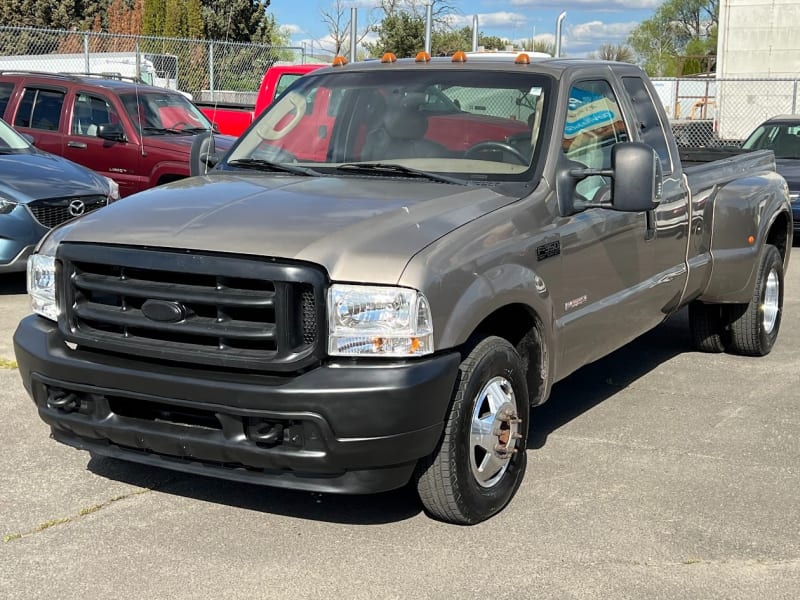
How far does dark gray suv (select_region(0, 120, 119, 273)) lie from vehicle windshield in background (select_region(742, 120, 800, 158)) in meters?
8.74

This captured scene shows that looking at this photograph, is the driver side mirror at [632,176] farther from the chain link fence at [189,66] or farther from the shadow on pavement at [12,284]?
the chain link fence at [189,66]

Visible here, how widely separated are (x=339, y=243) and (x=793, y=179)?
10.5m

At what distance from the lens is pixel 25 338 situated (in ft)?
14.5

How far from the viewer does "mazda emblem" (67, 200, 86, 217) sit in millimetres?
9304

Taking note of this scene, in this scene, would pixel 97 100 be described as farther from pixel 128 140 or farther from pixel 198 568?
pixel 198 568

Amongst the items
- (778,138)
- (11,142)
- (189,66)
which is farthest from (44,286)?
(189,66)

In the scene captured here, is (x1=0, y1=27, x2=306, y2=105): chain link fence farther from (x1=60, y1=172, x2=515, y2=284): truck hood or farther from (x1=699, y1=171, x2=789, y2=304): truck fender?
(x1=60, y1=172, x2=515, y2=284): truck hood

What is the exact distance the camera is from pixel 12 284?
9.74 metres

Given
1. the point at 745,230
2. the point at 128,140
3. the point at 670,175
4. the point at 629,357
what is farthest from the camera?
the point at 128,140

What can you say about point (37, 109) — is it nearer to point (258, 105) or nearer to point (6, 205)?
point (258, 105)

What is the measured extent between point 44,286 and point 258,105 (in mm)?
10433

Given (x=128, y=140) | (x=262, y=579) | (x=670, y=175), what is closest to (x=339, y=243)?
(x=262, y=579)

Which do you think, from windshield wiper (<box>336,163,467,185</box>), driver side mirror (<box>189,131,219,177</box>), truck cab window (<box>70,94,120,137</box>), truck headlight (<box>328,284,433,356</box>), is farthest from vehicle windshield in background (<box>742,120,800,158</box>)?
truck headlight (<box>328,284,433,356</box>)

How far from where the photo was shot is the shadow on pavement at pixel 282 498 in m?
4.50
